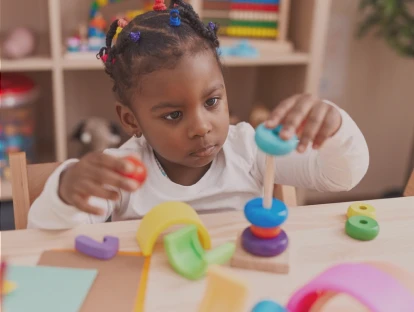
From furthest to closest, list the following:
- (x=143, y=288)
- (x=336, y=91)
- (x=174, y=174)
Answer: (x=336, y=91) < (x=174, y=174) < (x=143, y=288)

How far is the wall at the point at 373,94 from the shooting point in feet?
6.73

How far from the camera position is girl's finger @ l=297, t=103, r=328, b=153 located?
1.99ft

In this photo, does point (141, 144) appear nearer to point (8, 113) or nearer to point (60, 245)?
point (60, 245)

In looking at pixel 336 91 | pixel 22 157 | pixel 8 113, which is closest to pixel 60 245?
pixel 22 157

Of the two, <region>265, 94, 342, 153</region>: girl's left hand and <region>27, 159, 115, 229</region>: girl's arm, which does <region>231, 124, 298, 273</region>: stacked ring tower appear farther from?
<region>27, 159, 115, 229</region>: girl's arm

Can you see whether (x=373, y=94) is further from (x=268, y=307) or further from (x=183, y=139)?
(x=268, y=307)

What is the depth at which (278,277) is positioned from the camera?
58 centimetres

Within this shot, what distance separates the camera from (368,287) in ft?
1.47

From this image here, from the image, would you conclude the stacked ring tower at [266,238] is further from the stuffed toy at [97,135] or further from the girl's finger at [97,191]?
the stuffed toy at [97,135]

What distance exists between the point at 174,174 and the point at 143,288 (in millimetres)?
391

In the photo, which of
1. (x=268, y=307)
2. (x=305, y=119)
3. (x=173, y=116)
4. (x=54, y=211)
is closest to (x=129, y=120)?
(x=173, y=116)

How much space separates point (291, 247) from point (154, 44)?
38cm

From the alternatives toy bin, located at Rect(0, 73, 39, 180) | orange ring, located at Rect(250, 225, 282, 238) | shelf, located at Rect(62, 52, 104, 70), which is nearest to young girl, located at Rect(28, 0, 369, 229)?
orange ring, located at Rect(250, 225, 282, 238)

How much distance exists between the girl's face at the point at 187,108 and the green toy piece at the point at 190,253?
0.19 meters
